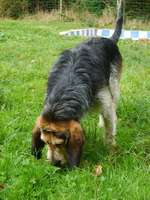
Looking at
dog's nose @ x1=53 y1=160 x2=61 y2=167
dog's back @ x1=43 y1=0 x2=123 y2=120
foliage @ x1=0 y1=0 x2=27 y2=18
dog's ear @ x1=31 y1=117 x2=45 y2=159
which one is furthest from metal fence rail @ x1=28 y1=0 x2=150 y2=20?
dog's nose @ x1=53 y1=160 x2=61 y2=167

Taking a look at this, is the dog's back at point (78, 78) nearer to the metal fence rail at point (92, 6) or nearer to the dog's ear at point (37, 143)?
the dog's ear at point (37, 143)

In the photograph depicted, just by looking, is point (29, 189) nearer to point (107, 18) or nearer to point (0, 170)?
point (0, 170)

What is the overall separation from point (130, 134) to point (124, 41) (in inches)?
402

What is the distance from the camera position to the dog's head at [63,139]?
4.64 meters

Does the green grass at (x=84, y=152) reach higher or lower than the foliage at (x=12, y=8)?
higher

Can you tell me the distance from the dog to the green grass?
8.4 inches

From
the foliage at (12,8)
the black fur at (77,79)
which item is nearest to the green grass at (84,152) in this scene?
the black fur at (77,79)

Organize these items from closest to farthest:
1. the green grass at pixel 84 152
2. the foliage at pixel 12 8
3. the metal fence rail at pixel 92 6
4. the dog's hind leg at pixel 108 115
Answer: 1. the green grass at pixel 84 152
2. the dog's hind leg at pixel 108 115
3. the metal fence rail at pixel 92 6
4. the foliage at pixel 12 8

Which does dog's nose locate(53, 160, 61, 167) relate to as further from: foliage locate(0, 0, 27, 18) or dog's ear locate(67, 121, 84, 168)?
foliage locate(0, 0, 27, 18)

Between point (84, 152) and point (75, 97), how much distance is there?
81 centimetres

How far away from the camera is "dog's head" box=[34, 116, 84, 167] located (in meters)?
4.64

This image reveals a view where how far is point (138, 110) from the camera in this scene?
709 cm

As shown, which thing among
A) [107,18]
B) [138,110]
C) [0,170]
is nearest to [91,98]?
[0,170]

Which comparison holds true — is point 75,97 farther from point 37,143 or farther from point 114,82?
point 114,82
